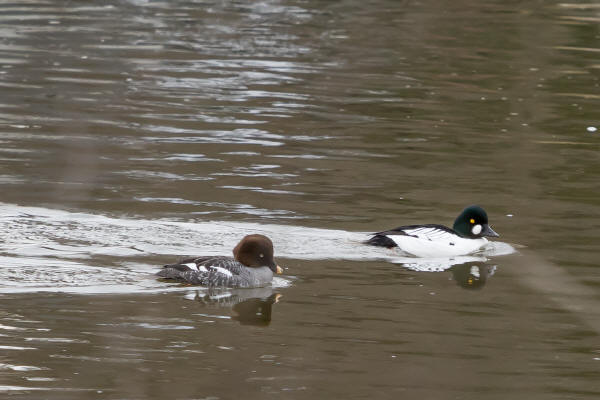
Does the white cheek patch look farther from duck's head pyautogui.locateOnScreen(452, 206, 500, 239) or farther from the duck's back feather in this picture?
duck's head pyautogui.locateOnScreen(452, 206, 500, 239)

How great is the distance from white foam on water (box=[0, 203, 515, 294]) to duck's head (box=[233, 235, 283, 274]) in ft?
0.89

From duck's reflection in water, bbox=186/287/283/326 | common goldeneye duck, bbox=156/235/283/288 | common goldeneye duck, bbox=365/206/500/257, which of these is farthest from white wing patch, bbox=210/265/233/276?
common goldeneye duck, bbox=365/206/500/257

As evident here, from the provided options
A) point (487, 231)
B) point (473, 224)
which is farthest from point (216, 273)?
point (487, 231)

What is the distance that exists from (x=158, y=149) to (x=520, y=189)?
16.9 feet

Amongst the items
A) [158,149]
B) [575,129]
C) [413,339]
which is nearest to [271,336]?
[413,339]

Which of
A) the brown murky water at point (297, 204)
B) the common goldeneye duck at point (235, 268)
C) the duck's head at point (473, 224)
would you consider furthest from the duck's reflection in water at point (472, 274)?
the common goldeneye duck at point (235, 268)

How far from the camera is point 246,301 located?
36.7 ft

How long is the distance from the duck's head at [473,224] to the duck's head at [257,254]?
8.08 feet

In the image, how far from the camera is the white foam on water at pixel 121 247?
11320mm

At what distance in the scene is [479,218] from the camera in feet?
42.8

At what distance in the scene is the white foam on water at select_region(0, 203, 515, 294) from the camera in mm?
11320

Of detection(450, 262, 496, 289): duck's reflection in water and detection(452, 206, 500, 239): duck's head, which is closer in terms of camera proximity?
detection(450, 262, 496, 289): duck's reflection in water

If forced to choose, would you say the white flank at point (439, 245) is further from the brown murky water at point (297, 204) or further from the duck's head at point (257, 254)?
the duck's head at point (257, 254)

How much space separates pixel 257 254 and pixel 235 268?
0.24 m
